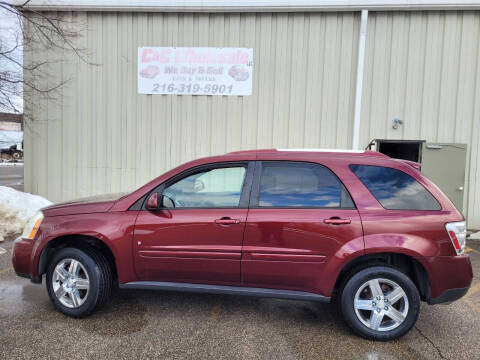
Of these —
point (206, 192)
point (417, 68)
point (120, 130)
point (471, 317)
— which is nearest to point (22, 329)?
point (206, 192)

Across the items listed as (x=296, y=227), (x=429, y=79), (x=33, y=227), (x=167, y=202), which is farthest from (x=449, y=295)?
(x=429, y=79)

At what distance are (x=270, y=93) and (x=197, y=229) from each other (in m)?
5.46

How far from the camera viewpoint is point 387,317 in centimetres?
303

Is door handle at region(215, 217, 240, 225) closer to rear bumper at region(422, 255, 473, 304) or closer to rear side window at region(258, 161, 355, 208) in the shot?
rear side window at region(258, 161, 355, 208)

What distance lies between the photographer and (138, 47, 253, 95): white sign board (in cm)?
784

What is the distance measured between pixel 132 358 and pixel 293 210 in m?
1.85

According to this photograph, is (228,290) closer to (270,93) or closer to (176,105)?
(270,93)

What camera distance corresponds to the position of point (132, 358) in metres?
2.69

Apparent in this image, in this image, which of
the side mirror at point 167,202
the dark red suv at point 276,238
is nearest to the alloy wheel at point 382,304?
the dark red suv at point 276,238

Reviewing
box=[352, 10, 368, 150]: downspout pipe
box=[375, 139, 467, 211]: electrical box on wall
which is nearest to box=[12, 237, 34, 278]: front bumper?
box=[352, 10, 368, 150]: downspout pipe

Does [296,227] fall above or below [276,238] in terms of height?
above

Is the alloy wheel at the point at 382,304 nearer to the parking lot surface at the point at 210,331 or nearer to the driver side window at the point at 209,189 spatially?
the parking lot surface at the point at 210,331

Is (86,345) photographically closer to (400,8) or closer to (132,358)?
(132,358)

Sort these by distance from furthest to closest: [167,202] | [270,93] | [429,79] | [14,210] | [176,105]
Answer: [176,105] < [270,93] < [429,79] < [14,210] < [167,202]
